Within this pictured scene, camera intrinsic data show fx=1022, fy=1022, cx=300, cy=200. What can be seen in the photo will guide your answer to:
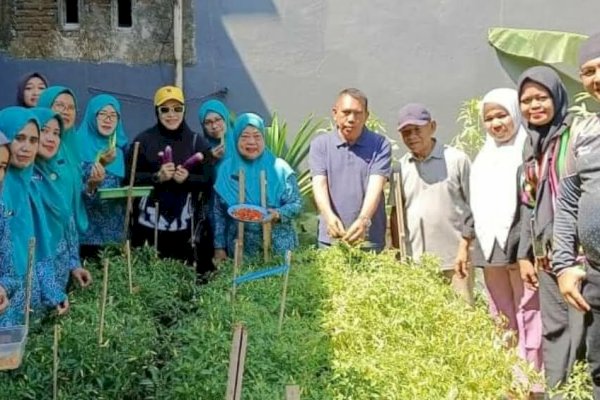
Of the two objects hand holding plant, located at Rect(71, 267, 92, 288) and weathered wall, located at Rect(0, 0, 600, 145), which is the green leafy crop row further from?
weathered wall, located at Rect(0, 0, 600, 145)

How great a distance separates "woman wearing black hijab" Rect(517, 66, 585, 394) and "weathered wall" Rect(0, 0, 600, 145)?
408 cm

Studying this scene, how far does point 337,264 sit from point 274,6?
151 inches

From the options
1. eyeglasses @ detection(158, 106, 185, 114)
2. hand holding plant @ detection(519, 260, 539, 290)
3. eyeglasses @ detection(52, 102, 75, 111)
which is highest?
eyeglasses @ detection(52, 102, 75, 111)

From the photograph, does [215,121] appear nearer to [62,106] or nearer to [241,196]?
[241,196]

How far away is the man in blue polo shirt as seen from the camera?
18.6ft

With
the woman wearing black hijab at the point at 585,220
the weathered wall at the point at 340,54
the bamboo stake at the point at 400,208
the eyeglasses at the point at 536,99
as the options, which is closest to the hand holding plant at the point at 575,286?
the woman wearing black hijab at the point at 585,220

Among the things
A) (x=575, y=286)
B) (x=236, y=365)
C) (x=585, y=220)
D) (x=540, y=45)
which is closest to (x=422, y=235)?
(x=575, y=286)

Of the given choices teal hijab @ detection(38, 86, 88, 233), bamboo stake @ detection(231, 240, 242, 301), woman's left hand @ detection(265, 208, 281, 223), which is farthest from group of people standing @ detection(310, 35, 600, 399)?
teal hijab @ detection(38, 86, 88, 233)

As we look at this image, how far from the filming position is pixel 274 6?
8727 mm

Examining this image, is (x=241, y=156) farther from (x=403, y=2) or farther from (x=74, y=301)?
(x=403, y=2)

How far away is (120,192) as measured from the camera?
5.64 meters

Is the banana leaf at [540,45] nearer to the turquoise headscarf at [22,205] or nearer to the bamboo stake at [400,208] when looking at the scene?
the bamboo stake at [400,208]

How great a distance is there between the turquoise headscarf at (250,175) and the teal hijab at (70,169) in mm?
833

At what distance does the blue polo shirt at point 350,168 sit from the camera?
18.9 ft
